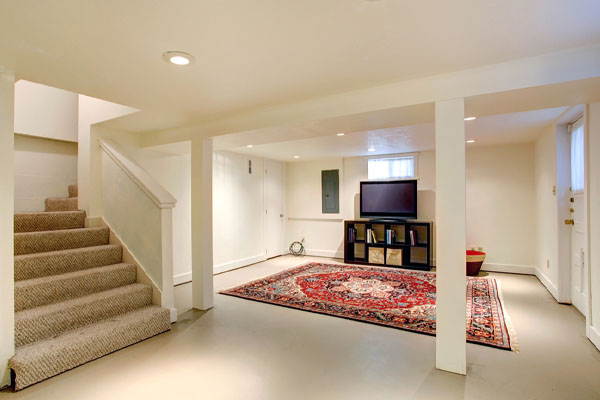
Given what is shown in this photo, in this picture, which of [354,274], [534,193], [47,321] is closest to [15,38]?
[47,321]

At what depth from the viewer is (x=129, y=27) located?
5.16 ft

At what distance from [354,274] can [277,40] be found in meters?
3.98

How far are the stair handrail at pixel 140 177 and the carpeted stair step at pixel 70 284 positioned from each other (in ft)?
2.51

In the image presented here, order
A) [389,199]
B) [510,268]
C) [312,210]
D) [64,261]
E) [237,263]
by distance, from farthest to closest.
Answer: [312,210] → [389,199] → [237,263] → [510,268] → [64,261]

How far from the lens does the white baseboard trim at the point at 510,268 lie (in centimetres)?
507

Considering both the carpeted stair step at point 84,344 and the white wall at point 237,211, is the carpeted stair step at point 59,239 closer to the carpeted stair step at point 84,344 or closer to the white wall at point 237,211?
the carpeted stair step at point 84,344

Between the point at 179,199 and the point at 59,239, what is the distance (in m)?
1.77

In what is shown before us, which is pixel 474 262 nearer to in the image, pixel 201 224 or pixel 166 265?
pixel 201 224

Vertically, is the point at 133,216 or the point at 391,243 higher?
the point at 133,216

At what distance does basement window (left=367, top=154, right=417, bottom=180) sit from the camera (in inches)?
235

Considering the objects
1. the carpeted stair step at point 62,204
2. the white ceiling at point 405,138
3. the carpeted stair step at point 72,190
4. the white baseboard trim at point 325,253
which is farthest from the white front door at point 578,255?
the carpeted stair step at point 72,190

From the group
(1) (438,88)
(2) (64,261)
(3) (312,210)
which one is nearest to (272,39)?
(1) (438,88)

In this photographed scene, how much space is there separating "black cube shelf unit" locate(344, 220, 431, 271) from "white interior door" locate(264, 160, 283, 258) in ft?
5.29

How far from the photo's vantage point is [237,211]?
5738 mm
